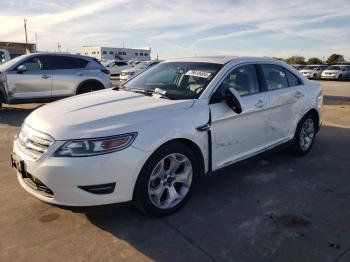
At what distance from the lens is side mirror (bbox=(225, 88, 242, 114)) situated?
3988 millimetres

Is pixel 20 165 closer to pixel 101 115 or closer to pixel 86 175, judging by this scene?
pixel 86 175

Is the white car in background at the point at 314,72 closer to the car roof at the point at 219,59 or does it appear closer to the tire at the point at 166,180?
the car roof at the point at 219,59

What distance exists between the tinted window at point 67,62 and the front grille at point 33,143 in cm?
745

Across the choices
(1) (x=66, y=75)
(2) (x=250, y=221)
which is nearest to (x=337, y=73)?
(1) (x=66, y=75)

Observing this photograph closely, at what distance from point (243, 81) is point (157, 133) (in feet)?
5.52

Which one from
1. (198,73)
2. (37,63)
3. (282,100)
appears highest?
(37,63)

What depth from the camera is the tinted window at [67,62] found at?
34.8 feet

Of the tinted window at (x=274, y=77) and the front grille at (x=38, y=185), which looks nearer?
the front grille at (x=38, y=185)

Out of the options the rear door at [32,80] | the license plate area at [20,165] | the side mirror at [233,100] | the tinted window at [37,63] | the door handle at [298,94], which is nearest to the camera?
the license plate area at [20,165]

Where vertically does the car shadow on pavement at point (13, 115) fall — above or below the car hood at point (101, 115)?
below

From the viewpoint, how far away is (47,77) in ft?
33.7

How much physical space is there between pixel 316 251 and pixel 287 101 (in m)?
2.54

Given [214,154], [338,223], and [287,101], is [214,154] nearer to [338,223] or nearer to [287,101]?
[338,223]

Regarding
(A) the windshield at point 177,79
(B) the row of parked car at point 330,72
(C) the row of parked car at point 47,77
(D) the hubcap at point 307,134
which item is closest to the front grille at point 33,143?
(A) the windshield at point 177,79
